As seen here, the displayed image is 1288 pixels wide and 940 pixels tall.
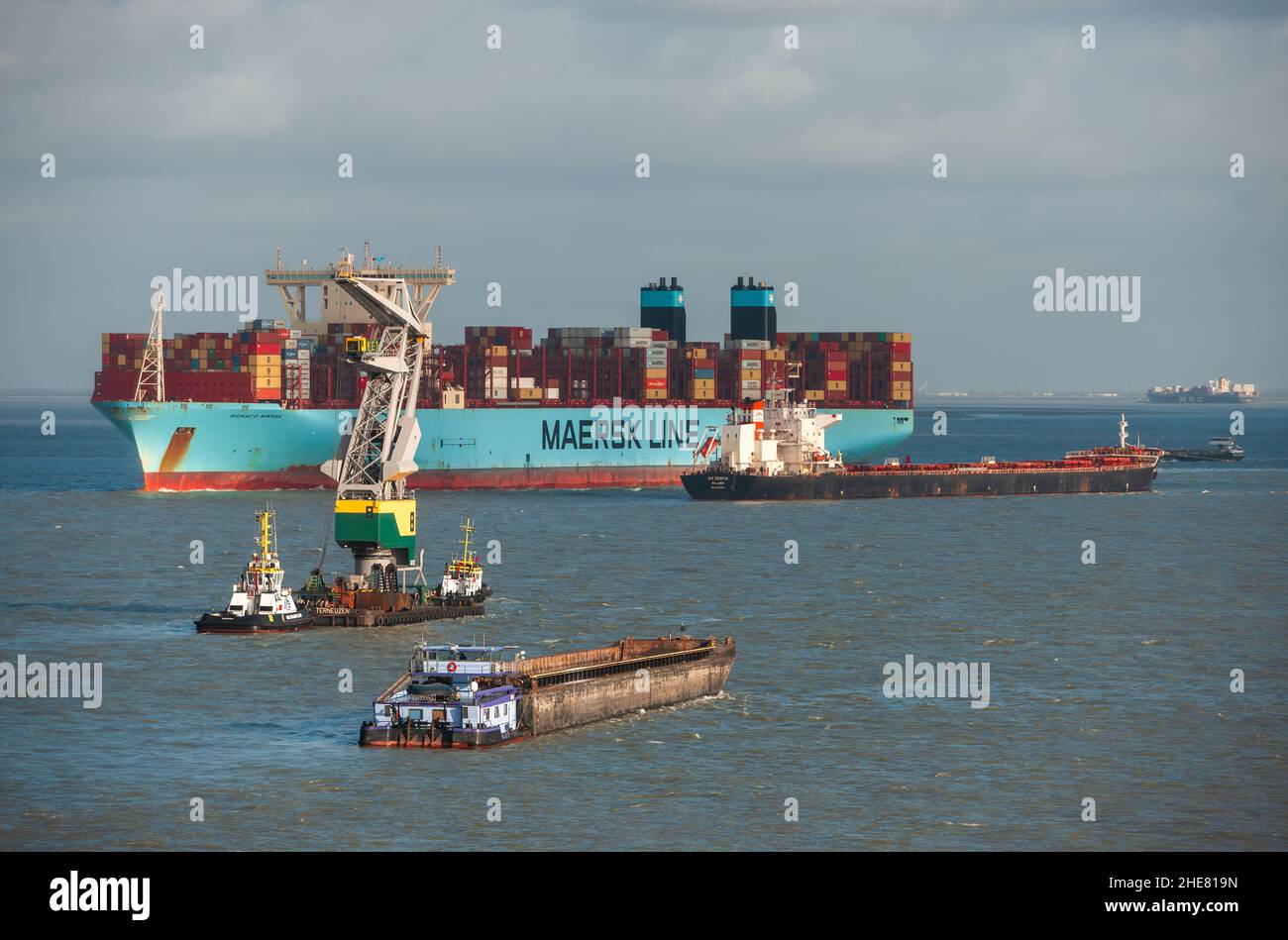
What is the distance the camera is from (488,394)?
148125mm

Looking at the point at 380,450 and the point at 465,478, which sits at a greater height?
the point at 380,450

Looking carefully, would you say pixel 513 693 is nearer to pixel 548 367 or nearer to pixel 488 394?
pixel 488 394

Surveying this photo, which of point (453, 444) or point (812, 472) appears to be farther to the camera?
point (453, 444)

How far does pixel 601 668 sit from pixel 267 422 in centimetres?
8435

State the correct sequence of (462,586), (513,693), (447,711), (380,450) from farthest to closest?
(380,450), (462,586), (513,693), (447,711)

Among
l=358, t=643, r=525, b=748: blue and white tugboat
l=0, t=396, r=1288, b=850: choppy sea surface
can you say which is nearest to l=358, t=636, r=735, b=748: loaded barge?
l=358, t=643, r=525, b=748: blue and white tugboat

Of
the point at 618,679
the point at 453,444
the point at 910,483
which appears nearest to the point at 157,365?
the point at 453,444

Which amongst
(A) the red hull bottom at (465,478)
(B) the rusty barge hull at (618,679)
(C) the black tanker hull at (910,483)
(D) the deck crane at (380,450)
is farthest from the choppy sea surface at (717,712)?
(A) the red hull bottom at (465,478)

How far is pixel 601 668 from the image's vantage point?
52031mm

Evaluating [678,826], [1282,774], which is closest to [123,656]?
[678,826]

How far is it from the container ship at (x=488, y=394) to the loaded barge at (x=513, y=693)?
203ft

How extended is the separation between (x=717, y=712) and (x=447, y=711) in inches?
371

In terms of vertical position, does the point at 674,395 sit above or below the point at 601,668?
above

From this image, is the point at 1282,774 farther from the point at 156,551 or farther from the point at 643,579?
the point at 156,551
